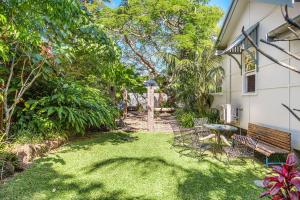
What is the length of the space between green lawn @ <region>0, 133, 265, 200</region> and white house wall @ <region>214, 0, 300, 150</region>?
5.55ft

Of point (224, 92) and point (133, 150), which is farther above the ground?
point (224, 92)

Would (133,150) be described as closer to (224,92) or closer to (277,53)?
(277,53)

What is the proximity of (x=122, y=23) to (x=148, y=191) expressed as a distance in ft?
49.6

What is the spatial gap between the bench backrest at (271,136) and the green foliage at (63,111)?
5592 millimetres

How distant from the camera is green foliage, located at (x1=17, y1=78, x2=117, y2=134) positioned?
8.03m

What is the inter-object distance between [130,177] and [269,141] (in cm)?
443

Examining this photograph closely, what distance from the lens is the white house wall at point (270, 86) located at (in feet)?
21.3

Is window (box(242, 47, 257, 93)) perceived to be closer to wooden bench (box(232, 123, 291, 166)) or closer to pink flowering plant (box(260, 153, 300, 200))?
wooden bench (box(232, 123, 291, 166))

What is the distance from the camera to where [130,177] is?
5555 mm

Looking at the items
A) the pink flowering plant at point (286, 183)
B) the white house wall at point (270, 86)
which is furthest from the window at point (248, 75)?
the pink flowering plant at point (286, 183)

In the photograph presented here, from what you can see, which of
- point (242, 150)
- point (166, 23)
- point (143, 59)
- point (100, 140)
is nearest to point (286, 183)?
point (242, 150)

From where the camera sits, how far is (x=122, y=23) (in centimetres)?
1784

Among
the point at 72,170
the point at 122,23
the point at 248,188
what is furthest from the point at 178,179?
the point at 122,23

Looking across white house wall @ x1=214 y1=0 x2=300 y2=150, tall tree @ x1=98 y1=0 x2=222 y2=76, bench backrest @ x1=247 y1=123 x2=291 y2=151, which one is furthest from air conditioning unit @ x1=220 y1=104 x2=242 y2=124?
tall tree @ x1=98 y1=0 x2=222 y2=76
